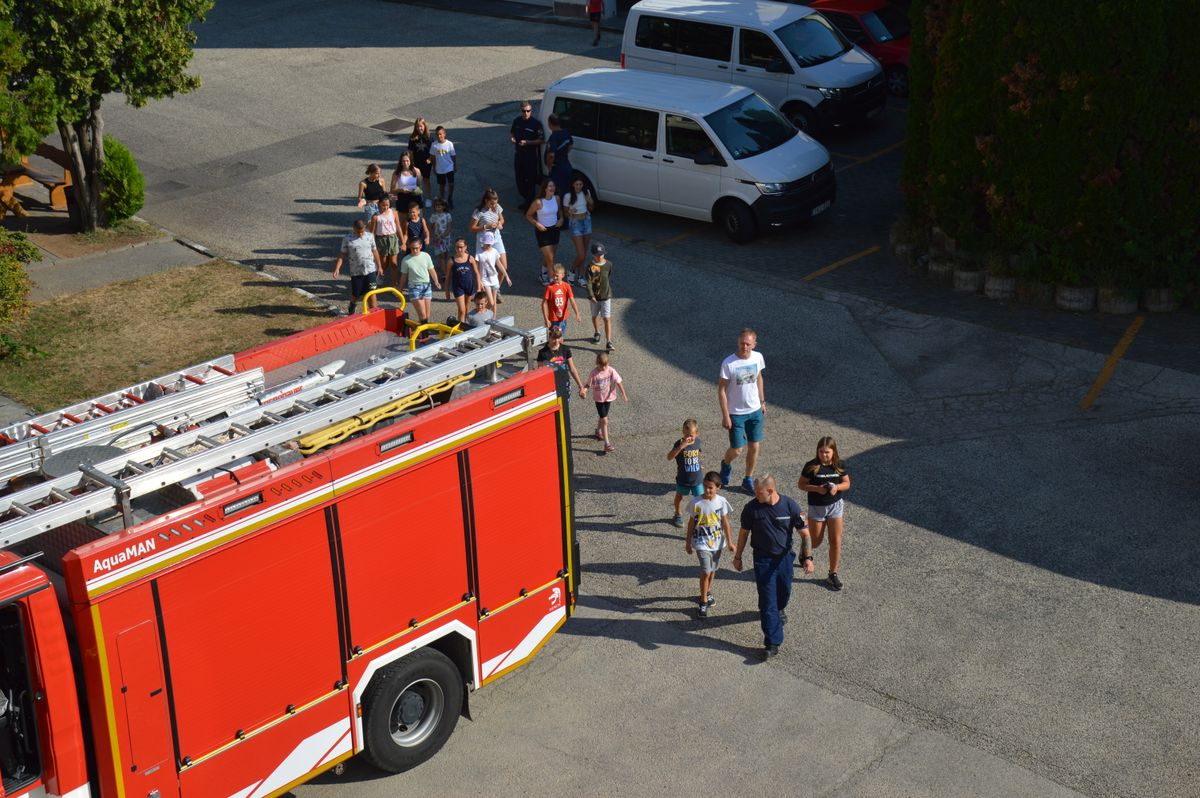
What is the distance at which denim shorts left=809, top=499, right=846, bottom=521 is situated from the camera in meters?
11.6

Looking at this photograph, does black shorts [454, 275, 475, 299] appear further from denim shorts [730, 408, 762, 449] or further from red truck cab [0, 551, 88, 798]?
red truck cab [0, 551, 88, 798]

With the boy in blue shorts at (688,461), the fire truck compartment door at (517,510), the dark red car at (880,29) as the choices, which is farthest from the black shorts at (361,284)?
the dark red car at (880,29)

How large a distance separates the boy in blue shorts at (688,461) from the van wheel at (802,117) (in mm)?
11996

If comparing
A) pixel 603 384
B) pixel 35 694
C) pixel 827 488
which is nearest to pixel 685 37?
pixel 603 384

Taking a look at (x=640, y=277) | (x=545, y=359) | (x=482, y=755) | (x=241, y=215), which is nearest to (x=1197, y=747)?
(x=482, y=755)

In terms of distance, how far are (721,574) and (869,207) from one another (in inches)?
410

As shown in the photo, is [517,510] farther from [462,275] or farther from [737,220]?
Result: [737,220]

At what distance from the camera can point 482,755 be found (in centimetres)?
993

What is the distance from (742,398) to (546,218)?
20.0 feet

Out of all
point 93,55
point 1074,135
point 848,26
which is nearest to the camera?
point 1074,135

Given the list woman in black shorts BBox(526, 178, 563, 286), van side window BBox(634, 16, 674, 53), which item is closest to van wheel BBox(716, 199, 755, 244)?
woman in black shorts BBox(526, 178, 563, 286)

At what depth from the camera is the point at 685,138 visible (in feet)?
65.1

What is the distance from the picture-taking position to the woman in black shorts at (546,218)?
18094mm

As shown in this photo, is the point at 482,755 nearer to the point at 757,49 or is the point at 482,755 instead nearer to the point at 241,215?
the point at 241,215
